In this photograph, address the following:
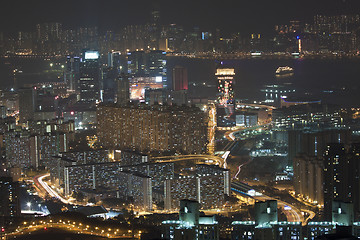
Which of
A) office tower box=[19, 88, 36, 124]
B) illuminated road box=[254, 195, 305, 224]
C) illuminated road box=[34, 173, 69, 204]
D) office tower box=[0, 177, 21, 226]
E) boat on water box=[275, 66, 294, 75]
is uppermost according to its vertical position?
boat on water box=[275, 66, 294, 75]

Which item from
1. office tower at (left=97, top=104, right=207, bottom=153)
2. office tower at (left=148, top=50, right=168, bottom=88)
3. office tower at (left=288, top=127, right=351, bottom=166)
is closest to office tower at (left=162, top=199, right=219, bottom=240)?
office tower at (left=288, top=127, right=351, bottom=166)

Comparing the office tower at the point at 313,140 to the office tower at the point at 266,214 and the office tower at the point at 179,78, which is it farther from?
the office tower at the point at 179,78

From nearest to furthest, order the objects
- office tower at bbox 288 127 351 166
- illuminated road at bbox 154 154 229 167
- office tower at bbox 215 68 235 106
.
Result: 1. office tower at bbox 288 127 351 166
2. illuminated road at bbox 154 154 229 167
3. office tower at bbox 215 68 235 106

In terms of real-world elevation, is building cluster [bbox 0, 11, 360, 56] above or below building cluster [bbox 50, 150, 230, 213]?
above

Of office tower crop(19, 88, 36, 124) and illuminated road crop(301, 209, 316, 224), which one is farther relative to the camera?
office tower crop(19, 88, 36, 124)

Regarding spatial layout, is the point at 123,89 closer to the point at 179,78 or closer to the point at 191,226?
the point at 179,78

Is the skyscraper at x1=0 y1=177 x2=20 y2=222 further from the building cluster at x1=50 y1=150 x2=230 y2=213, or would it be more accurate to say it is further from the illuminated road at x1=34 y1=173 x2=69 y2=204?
the building cluster at x1=50 y1=150 x2=230 y2=213

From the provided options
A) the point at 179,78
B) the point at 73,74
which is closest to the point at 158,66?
the point at 179,78

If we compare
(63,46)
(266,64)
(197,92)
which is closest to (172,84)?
(197,92)
